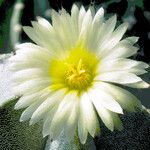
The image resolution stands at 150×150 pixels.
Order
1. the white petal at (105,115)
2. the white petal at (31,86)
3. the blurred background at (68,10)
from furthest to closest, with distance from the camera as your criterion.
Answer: the blurred background at (68,10) → the white petal at (31,86) → the white petal at (105,115)

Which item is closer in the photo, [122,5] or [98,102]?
[98,102]

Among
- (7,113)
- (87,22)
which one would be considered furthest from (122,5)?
(7,113)

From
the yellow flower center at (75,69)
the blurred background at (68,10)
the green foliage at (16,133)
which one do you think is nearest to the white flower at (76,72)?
the yellow flower center at (75,69)

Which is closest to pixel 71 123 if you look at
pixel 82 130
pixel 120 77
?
pixel 82 130

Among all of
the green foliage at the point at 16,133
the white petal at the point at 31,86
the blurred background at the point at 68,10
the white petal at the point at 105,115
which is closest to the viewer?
the white petal at the point at 105,115

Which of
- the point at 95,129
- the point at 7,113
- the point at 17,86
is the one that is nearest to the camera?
the point at 95,129

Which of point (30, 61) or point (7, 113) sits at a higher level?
point (30, 61)

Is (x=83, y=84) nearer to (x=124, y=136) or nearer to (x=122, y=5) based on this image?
(x=124, y=136)

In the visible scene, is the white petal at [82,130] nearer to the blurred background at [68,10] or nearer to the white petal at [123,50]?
the white petal at [123,50]
